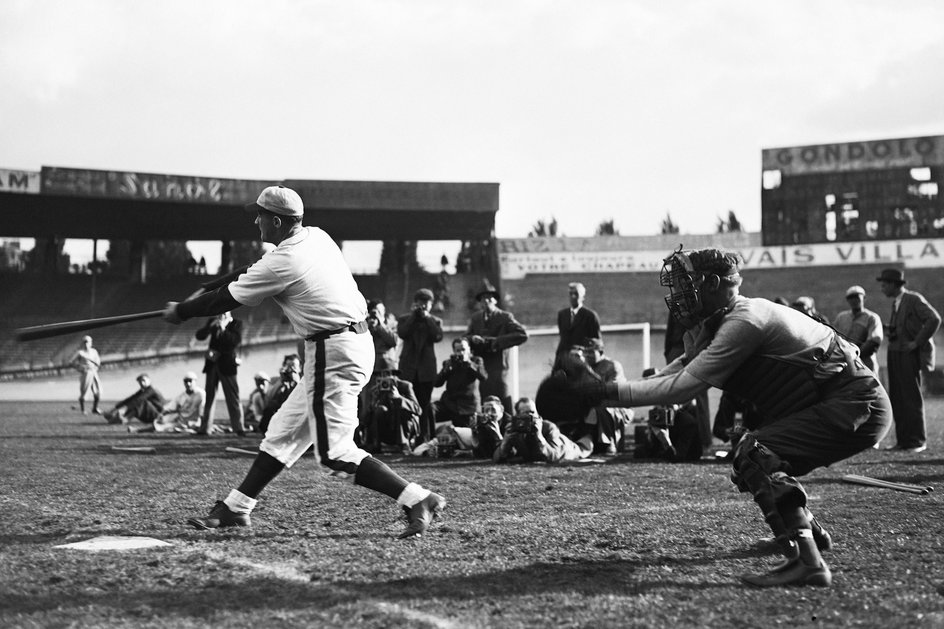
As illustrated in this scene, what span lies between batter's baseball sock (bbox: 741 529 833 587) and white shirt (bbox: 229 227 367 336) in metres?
2.55

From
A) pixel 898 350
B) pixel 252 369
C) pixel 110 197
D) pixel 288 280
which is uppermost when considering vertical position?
pixel 110 197

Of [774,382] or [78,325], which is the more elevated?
[78,325]

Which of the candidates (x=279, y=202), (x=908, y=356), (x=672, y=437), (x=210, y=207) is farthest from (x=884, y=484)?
(x=210, y=207)

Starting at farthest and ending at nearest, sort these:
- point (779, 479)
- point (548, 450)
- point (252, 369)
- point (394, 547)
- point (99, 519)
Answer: point (252, 369) < point (548, 450) < point (99, 519) < point (394, 547) < point (779, 479)


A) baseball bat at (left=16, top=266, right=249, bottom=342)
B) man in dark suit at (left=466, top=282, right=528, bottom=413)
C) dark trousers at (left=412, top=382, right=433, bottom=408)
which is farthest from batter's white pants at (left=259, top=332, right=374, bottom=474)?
dark trousers at (left=412, top=382, right=433, bottom=408)

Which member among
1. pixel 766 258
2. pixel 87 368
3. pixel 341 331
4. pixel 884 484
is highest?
pixel 766 258

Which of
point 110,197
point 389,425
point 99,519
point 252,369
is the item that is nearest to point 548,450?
point 389,425

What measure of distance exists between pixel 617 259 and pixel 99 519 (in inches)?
1538

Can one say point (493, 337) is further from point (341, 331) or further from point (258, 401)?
point (258, 401)

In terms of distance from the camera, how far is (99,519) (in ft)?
20.1

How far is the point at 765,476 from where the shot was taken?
14.8 feet

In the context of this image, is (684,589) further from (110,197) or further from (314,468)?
(110,197)

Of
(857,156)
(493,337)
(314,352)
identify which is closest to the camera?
(314,352)

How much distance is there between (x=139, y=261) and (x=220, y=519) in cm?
4079
